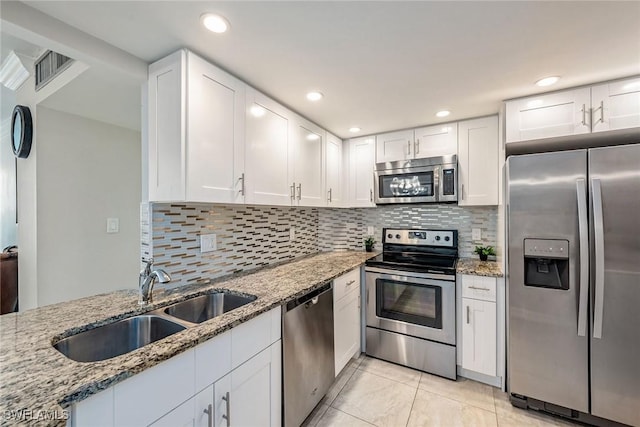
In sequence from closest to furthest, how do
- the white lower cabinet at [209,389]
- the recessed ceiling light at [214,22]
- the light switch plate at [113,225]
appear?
the white lower cabinet at [209,389]
the recessed ceiling light at [214,22]
the light switch plate at [113,225]

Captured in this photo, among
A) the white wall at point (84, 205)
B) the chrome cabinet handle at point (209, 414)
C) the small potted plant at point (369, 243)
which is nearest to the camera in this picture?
the chrome cabinet handle at point (209, 414)

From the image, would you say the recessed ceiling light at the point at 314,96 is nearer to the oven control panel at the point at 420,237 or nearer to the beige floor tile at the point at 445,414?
the oven control panel at the point at 420,237

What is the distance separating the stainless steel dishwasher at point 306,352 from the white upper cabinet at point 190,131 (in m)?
0.80

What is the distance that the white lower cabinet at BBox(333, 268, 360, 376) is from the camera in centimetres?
205

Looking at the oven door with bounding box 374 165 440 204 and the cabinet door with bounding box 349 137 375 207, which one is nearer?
the oven door with bounding box 374 165 440 204

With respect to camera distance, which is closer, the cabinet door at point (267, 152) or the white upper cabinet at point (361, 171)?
the cabinet door at point (267, 152)

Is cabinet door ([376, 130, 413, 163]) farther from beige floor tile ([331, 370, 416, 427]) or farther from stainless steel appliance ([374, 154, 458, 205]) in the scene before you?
beige floor tile ([331, 370, 416, 427])

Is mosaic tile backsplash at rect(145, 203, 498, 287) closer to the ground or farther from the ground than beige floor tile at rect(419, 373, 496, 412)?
farther from the ground

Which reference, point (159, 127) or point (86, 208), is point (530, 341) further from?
point (86, 208)

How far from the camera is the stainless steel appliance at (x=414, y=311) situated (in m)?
2.16

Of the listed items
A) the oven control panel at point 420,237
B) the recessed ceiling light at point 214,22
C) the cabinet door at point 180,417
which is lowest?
the cabinet door at point 180,417

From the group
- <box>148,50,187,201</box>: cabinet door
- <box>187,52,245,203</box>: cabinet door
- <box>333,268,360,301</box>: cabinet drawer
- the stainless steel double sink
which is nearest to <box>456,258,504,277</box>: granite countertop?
<box>333,268,360,301</box>: cabinet drawer

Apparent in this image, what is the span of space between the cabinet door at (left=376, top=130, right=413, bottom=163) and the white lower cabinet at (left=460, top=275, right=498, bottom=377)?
1.30m

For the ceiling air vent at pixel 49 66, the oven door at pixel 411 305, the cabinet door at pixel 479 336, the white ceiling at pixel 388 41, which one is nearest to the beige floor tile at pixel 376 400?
the oven door at pixel 411 305
